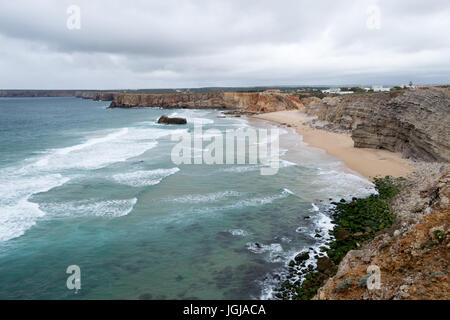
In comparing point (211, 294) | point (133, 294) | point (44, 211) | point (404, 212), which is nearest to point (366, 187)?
point (404, 212)

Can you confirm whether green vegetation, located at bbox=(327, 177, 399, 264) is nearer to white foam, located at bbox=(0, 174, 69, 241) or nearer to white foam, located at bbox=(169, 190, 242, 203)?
white foam, located at bbox=(169, 190, 242, 203)

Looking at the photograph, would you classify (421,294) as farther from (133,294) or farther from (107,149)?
(107,149)

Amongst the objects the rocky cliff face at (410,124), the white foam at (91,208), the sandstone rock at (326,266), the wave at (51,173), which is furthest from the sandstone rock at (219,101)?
the sandstone rock at (326,266)

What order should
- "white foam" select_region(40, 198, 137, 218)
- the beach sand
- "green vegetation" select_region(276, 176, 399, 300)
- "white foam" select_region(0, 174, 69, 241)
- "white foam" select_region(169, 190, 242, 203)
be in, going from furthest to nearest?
1. the beach sand
2. "white foam" select_region(169, 190, 242, 203)
3. "white foam" select_region(40, 198, 137, 218)
4. "white foam" select_region(0, 174, 69, 241)
5. "green vegetation" select_region(276, 176, 399, 300)

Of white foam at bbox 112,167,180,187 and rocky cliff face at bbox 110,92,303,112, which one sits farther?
rocky cliff face at bbox 110,92,303,112

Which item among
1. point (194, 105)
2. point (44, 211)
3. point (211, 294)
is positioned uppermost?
point (194, 105)

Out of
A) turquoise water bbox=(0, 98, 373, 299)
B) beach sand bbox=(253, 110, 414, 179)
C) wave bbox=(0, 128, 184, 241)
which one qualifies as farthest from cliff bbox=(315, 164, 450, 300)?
beach sand bbox=(253, 110, 414, 179)

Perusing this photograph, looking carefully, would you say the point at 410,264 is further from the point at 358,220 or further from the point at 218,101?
the point at 218,101
